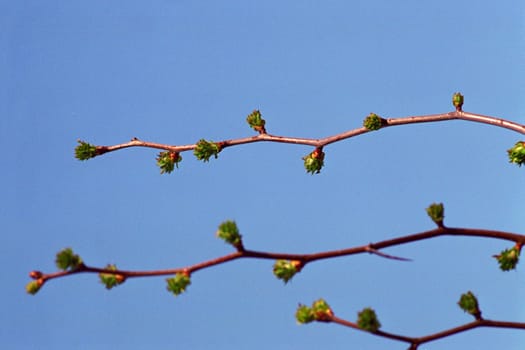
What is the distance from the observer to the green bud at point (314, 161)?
4453mm

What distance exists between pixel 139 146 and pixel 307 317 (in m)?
1.95

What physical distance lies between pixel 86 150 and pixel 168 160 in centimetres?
49

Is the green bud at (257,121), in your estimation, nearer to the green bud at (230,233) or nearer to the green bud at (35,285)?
the green bud at (230,233)

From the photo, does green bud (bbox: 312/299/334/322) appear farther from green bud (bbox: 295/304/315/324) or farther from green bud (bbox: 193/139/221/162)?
green bud (bbox: 193/139/221/162)

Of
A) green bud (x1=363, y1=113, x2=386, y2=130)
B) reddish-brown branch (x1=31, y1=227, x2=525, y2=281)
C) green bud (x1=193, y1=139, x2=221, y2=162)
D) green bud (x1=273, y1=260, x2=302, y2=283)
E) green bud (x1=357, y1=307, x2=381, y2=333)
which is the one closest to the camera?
green bud (x1=357, y1=307, x2=381, y2=333)

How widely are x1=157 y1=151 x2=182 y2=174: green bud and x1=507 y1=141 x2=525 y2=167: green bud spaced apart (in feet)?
6.26

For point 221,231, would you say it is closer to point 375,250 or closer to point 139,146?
point 375,250

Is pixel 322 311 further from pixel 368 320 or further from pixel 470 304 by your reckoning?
pixel 470 304

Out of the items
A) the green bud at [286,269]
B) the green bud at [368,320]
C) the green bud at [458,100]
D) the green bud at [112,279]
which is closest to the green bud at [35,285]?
the green bud at [112,279]

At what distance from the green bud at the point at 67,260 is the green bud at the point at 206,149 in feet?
5.39

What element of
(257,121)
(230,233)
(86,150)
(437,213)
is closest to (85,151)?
(86,150)

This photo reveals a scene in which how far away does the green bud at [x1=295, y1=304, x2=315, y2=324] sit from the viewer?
2900mm

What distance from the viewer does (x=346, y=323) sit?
2.81 metres

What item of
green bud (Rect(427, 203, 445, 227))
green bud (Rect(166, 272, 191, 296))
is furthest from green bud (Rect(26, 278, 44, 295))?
green bud (Rect(427, 203, 445, 227))
